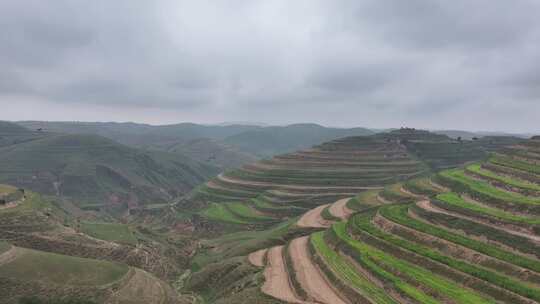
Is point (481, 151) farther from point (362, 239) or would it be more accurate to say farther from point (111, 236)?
point (111, 236)

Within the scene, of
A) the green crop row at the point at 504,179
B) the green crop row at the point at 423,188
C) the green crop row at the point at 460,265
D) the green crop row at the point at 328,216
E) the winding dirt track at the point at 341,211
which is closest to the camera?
Result: the green crop row at the point at 460,265

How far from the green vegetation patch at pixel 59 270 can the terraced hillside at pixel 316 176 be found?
164 ft

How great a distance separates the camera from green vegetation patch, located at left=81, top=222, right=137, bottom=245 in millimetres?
71125

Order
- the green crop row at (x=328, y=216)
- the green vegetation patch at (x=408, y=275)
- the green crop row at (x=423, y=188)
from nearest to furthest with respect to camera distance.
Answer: the green vegetation patch at (x=408, y=275), the green crop row at (x=423, y=188), the green crop row at (x=328, y=216)

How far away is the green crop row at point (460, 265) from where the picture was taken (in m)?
34.2

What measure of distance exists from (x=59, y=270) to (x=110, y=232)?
23137mm

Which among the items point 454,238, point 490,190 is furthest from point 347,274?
point 490,190

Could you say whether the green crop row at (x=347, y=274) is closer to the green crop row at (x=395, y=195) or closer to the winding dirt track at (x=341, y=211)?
the winding dirt track at (x=341, y=211)

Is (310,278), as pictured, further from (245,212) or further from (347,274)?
(245,212)

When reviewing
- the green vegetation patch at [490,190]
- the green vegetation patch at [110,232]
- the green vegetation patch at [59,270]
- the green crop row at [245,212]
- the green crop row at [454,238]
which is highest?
the green vegetation patch at [490,190]

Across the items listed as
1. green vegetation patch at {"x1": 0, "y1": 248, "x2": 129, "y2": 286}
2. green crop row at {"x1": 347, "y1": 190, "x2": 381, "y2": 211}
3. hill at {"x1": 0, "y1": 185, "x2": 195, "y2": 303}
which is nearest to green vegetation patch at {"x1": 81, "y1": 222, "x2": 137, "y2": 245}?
hill at {"x1": 0, "y1": 185, "x2": 195, "y2": 303}

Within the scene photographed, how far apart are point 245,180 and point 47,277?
91710 mm

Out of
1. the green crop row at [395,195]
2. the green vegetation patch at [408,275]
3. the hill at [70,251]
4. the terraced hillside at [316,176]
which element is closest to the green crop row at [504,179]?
the green crop row at [395,195]

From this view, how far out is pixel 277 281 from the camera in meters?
47.2
